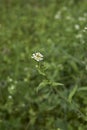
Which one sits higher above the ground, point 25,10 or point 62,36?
point 25,10

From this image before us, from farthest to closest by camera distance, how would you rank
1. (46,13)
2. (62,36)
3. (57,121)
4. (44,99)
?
(46,13) < (62,36) < (44,99) < (57,121)

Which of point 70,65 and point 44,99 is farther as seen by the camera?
point 70,65

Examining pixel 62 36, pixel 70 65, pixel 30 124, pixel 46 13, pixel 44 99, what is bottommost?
Answer: pixel 30 124

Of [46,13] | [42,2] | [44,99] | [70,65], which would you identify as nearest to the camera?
[44,99]

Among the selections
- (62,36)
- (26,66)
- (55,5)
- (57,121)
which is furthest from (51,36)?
(57,121)

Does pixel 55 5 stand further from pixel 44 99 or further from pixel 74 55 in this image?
pixel 44 99

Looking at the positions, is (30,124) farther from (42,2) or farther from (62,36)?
(42,2)

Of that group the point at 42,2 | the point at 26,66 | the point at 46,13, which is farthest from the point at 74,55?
the point at 42,2
